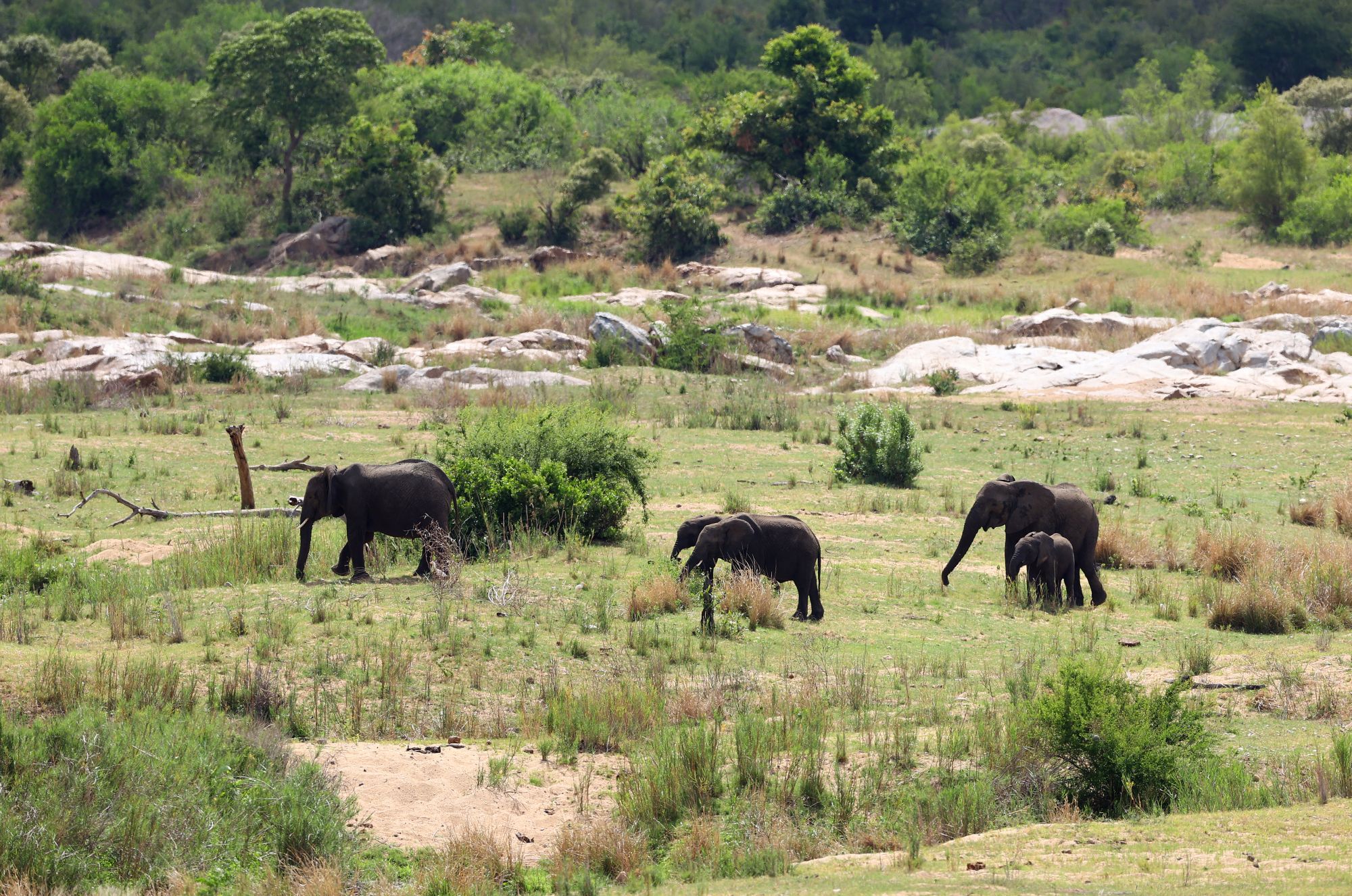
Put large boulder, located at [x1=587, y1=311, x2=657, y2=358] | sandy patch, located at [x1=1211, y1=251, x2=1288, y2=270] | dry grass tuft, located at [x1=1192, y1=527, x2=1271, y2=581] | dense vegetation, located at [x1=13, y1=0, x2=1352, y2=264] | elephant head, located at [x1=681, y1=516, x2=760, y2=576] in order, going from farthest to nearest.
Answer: dense vegetation, located at [x1=13, y1=0, x2=1352, y2=264]
sandy patch, located at [x1=1211, y1=251, x2=1288, y2=270]
large boulder, located at [x1=587, y1=311, x2=657, y2=358]
dry grass tuft, located at [x1=1192, y1=527, x2=1271, y2=581]
elephant head, located at [x1=681, y1=516, x2=760, y2=576]

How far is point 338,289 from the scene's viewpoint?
147 ft

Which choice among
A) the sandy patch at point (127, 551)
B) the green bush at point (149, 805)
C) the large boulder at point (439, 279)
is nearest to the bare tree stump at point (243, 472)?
the sandy patch at point (127, 551)

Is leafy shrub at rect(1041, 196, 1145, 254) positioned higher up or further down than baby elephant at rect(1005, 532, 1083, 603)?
higher up

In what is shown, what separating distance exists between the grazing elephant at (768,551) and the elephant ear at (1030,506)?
2636 millimetres

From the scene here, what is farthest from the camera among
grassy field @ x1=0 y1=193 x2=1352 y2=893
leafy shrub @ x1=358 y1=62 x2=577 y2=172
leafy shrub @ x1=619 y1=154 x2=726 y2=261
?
leafy shrub @ x1=358 y1=62 x2=577 y2=172

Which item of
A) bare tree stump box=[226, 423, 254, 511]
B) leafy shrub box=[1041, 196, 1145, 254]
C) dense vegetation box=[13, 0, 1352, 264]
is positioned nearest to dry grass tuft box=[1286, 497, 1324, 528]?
bare tree stump box=[226, 423, 254, 511]

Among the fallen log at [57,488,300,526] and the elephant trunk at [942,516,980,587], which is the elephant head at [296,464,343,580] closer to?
the fallen log at [57,488,300,526]

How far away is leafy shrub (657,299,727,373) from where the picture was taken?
35406 mm

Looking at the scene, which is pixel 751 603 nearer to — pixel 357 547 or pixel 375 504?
pixel 375 504

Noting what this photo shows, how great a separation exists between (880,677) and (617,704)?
2.40m

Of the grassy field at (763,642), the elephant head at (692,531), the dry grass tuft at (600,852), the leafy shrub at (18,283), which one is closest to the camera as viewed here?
the dry grass tuft at (600,852)

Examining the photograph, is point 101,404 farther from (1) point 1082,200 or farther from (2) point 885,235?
(1) point 1082,200

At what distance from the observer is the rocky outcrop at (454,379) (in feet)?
102

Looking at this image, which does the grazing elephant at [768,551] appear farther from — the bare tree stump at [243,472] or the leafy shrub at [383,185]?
the leafy shrub at [383,185]
